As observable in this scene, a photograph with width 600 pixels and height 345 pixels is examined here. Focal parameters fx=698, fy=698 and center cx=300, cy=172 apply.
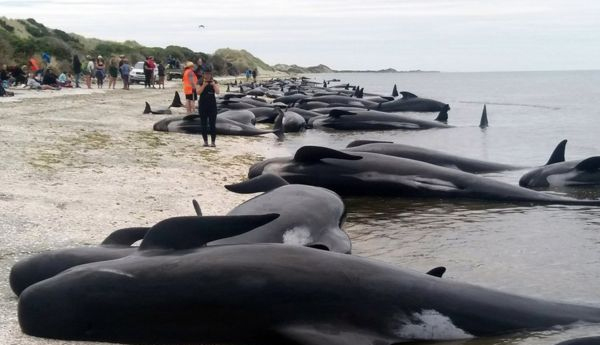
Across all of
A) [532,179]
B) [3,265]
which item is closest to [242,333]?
[3,265]

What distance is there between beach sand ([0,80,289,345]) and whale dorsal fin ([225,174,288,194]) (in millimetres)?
671

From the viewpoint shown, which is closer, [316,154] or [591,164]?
[316,154]

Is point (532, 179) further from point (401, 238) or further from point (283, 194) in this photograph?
point (283, 194)

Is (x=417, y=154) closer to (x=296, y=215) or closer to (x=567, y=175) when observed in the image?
(x=567, y=175)

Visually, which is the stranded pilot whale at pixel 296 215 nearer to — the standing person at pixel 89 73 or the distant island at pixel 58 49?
the standing person at pixel 89 73

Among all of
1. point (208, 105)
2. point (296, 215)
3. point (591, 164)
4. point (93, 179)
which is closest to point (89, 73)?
point (208, 105)

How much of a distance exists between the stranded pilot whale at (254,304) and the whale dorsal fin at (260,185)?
3.28m

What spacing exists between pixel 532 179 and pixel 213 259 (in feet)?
26.9

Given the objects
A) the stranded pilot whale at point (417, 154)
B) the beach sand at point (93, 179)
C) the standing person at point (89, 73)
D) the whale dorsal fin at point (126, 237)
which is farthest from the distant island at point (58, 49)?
the whale dorsal fin at point (126, 237)

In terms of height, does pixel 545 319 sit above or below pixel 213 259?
below

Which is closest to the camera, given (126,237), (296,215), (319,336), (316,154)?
(319,336)

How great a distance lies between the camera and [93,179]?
9.80m

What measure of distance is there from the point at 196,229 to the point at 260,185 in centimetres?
344

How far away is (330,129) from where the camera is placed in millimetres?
20453
